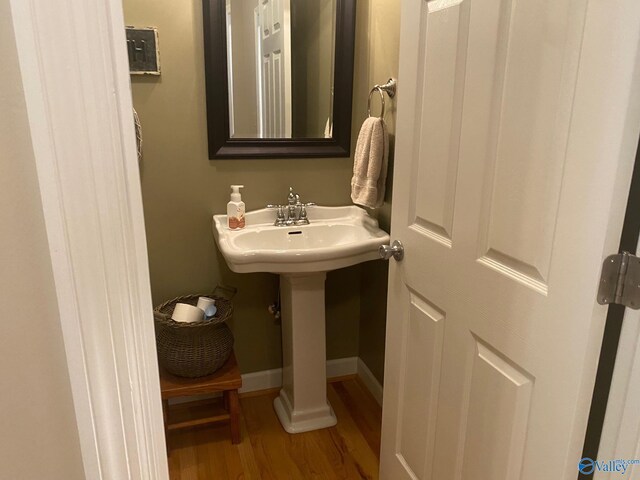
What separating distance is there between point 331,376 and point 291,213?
93 centimetres

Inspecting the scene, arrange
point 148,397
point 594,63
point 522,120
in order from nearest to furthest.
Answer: point 148,397, point 594,63, point 522,120

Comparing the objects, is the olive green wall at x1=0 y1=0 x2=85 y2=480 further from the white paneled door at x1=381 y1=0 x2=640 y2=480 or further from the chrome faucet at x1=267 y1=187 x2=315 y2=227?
the chrome faucet at x1=267 y1=187 x2=315 y2=227

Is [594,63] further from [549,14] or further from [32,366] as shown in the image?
[32,366]

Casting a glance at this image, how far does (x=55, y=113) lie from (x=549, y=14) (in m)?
0.78

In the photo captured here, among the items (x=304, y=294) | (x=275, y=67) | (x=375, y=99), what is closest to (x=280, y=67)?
(x=275, y=67)

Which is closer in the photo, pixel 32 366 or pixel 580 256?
pixel 32 366

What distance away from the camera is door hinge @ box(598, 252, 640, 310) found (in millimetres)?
716

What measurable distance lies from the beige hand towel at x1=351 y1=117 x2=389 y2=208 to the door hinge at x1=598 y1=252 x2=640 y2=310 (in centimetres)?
111

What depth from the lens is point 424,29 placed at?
1.16 meters

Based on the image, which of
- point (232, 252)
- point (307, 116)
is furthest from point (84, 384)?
point (307, 116)

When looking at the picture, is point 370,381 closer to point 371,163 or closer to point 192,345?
point 192,345

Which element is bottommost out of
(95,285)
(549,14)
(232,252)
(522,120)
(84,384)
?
(232,252)

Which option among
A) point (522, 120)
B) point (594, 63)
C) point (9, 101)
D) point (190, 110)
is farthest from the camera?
point (190, 110)

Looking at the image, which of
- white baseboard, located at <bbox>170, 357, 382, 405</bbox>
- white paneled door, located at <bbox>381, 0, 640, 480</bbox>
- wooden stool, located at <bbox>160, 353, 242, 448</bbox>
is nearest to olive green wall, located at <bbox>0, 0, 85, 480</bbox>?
white paneled door, located at <bbox>381, 0, 640, 480</bbox>
